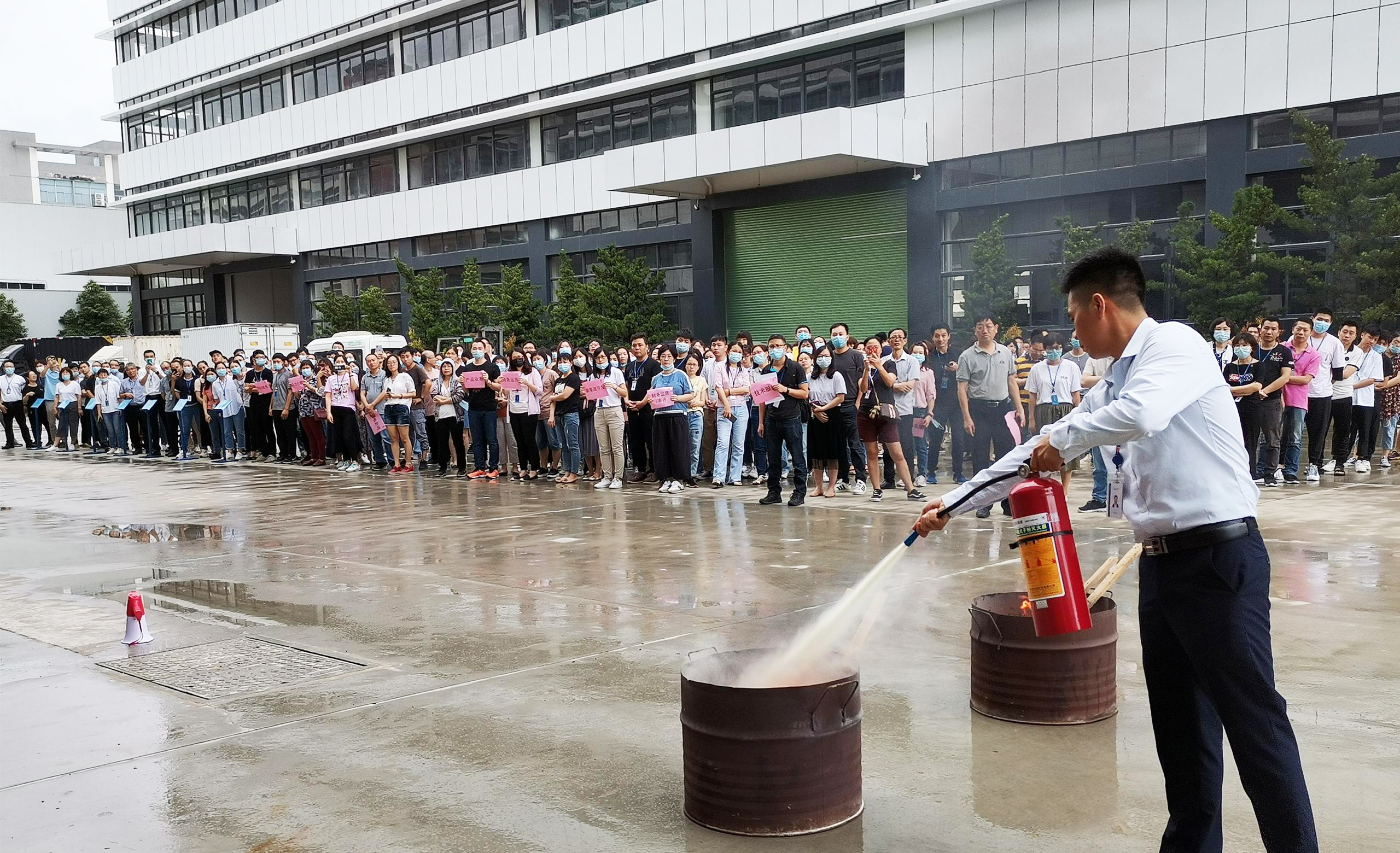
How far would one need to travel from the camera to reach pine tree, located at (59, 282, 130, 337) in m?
74.8

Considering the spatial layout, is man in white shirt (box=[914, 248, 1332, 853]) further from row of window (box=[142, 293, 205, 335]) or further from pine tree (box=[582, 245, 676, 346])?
row of window (box=[142, 293, 205, 335])

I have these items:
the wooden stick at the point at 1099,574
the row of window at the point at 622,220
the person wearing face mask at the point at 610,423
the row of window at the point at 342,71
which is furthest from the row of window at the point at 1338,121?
the row of window at the point at 342,71

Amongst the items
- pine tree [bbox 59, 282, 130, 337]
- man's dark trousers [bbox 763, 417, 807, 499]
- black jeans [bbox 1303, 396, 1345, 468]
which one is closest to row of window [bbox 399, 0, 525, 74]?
man's dark trousers [bbox 763, 417, 807, 499]

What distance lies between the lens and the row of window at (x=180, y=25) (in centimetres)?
5175

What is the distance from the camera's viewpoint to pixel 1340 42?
22844mm

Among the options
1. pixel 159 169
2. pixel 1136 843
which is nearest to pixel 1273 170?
pixel 1136 843

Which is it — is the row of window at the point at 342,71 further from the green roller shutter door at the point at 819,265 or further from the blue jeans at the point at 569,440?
the blue jeans at the point at 569,440

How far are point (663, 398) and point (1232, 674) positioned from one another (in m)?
12.4

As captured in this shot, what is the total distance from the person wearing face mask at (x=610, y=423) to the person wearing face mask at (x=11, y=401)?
2011 centimetres

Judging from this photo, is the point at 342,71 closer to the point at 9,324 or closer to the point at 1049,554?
the point at 9,324

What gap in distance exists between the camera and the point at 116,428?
2639 cm

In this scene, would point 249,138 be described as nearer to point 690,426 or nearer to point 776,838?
point 690,426

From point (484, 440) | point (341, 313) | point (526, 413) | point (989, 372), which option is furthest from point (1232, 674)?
point (341, 313)

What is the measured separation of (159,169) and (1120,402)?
6331cm
